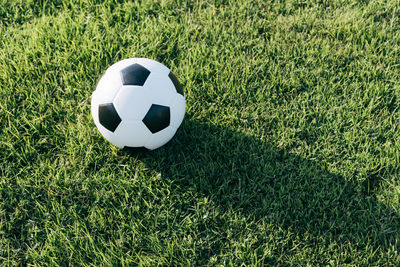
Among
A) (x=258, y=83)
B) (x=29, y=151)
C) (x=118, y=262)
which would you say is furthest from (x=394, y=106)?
(x=29, y=151)

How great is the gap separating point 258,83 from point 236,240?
5.27ft

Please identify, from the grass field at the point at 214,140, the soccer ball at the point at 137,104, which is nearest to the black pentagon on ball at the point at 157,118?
the soccer ball at the point at 137,104

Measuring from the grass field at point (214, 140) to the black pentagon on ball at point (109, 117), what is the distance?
453 mm

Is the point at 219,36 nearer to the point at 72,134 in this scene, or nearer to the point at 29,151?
the point at 72,134

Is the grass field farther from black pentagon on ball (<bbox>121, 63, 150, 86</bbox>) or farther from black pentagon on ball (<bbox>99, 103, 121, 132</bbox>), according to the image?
black pentagon on ball (<bbox>121, 63, 150, 86</bbox>)

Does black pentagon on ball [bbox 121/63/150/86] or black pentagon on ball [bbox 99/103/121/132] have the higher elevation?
black pentagon on ball [bbox 121/63/150/86]

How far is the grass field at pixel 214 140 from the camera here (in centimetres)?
280

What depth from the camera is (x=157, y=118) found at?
2768 millimetres

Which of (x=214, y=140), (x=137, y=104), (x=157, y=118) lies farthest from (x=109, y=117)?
(x=214, y=140)

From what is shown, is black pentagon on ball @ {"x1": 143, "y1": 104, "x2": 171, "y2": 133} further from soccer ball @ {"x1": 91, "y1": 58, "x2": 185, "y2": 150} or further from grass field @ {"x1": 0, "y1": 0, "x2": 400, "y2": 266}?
grass field @ {"x1": 0, "y1": 0, "x2": 400, "y2": 266}

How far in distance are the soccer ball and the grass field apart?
0.39m

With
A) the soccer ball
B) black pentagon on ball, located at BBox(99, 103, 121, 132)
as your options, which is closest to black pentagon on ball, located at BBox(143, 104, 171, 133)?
the soccer ball

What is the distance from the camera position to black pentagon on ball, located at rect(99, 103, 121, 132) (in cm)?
274

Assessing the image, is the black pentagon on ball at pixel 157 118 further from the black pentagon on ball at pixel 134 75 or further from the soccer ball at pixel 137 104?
the black pentagon on ball at pixel 134 75
